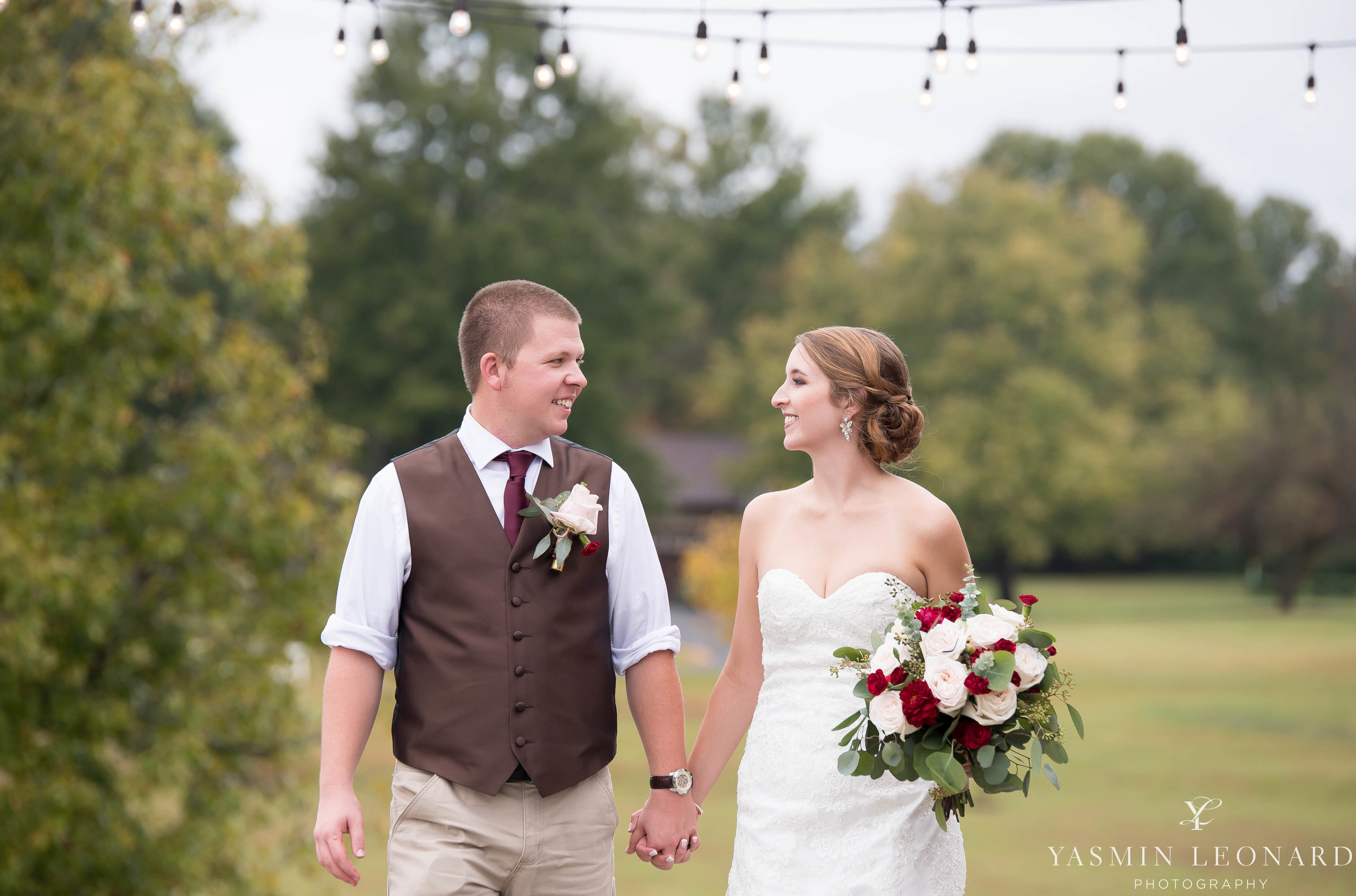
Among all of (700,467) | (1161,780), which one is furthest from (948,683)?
(700,467)

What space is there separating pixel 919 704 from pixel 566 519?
93 cm

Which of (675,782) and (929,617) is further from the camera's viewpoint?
(675,782)

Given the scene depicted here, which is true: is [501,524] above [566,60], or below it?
below

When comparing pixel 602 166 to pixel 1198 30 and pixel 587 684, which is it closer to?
pixel 1198 30

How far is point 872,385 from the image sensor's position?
3443 millimetres

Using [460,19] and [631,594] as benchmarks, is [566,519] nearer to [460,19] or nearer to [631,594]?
[631,594]

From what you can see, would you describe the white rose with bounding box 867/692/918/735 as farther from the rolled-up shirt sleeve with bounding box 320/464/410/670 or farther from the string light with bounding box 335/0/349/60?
the string light with bounding box 335/0/349/60

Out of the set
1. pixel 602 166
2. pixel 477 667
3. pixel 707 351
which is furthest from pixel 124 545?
pixel 707 351

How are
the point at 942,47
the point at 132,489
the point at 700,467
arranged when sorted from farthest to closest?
the point at 700,467 → the point at 132,489 → the point at 942,47

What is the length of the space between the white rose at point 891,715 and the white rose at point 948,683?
0.09 meters

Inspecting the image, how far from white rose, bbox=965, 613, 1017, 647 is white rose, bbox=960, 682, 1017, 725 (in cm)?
10

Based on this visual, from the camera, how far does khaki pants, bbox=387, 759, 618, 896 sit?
9.65 ft

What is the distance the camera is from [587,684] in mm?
3078

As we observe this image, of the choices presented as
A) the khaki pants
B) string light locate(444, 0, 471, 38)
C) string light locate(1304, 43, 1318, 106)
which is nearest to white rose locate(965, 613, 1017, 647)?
the khaki pants
